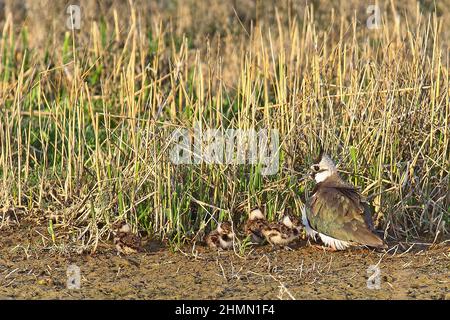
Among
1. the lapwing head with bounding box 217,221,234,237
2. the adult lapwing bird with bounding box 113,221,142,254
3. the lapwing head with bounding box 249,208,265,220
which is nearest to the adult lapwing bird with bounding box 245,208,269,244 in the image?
the lapwing head with bounding box 249,208,265,220

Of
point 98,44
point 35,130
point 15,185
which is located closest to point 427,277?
point 15,185

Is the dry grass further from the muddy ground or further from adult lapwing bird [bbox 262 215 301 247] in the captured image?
adult lapwing bird [bbox 262 215 301 247]

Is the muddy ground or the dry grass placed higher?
the dry grass

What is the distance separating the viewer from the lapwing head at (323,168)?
572 cm

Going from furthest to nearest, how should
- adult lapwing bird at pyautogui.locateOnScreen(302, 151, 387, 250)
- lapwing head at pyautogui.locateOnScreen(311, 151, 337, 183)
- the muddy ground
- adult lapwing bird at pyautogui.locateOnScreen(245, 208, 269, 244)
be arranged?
lapwing head at pyautogui.locateOnScreen(311, 151, 337, 183) < adult lapwing bird at pyautogui.locateOnScreen(245, 208, 269, 244) < adult lapwing bird at pyautogui.locateOnScreen(302, 151, 387, 250) < the muddy ground

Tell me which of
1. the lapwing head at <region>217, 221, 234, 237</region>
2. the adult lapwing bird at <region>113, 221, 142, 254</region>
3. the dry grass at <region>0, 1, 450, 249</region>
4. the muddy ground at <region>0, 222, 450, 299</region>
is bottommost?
the muddy ground at <region>0, 222, 450, 299</region>

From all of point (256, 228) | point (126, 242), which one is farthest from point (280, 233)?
point (126, 242)

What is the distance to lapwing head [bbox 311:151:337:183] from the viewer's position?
18.8ft

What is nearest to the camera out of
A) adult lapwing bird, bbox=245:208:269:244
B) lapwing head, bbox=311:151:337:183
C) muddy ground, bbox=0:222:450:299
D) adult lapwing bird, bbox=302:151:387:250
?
muddy ground, bbox=0:222:450:299

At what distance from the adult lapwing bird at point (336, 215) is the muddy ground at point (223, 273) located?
0.12 m

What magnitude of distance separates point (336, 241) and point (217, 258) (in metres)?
0.72

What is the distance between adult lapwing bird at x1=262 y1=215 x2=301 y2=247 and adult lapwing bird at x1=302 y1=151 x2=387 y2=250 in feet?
0.43

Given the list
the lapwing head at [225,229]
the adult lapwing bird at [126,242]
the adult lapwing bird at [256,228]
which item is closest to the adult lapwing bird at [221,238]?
the lapwing head at [225,229]

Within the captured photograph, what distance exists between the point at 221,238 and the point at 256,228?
241 mm
